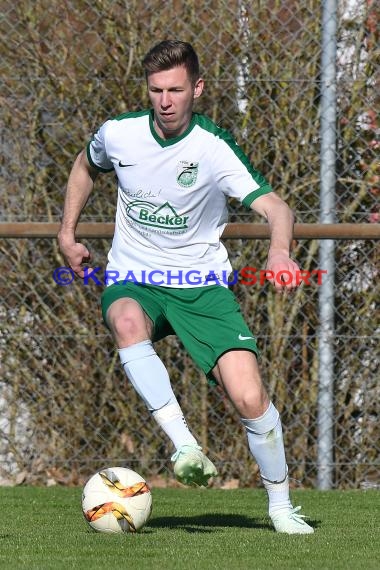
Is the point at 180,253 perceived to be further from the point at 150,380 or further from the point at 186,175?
the point at 150,380

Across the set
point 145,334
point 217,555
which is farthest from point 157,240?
point 217,555

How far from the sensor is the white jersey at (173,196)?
15.0 feet

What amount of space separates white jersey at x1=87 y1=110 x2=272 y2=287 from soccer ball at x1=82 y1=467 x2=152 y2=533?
0.78 meters

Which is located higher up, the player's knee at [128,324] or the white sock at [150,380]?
the player's knee at [128,324]

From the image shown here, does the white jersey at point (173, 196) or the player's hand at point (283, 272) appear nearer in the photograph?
the player's hand at point (283, 272)

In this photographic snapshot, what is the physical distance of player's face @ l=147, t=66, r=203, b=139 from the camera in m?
4.42

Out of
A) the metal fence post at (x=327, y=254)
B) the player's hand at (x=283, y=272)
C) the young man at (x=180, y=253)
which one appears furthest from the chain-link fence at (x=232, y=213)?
the player's hand at (x=283, y=272)

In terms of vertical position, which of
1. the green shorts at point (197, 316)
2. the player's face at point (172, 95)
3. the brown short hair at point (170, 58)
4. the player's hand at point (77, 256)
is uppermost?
the brown short hair at point (170, 58)

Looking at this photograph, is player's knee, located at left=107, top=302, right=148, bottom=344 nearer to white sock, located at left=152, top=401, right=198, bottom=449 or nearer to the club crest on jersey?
white sock, located at left=152, top=401, right=198, bottom=449

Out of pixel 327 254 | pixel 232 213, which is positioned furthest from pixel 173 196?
pixel 232 213

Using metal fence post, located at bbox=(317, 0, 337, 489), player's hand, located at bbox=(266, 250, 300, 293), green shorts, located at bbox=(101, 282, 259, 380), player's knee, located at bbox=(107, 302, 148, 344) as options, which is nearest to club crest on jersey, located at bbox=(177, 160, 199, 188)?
green shorts, located at bbox=(101, 282, 259, 380)

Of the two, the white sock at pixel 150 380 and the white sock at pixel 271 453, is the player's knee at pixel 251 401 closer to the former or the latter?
the white sock at pixel 271 453

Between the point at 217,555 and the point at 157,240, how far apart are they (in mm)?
1306

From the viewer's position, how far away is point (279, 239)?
→ 412 centimetres
